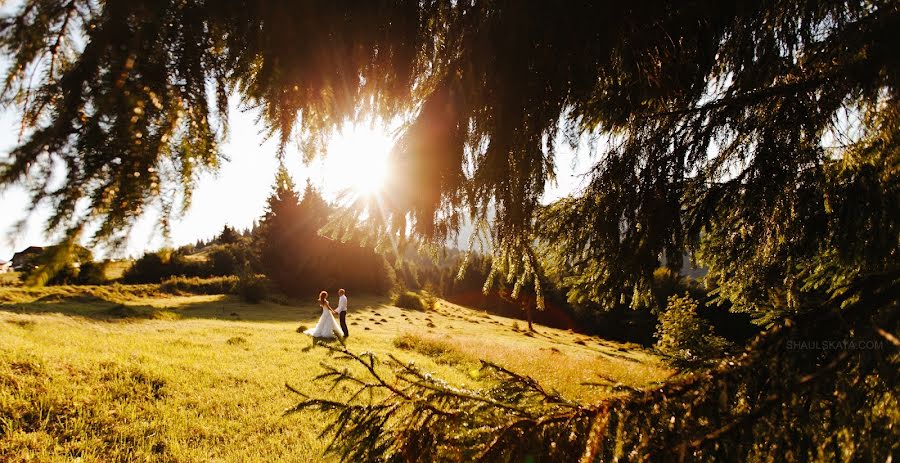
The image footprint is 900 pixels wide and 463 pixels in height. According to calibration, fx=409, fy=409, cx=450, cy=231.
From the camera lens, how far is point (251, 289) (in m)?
26.5

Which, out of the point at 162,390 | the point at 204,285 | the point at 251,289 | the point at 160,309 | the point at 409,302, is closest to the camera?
the point at 162,390

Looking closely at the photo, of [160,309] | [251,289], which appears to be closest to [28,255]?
[160,309]

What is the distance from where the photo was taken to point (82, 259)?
1.15 meters

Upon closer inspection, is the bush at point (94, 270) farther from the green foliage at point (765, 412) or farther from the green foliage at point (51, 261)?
the green foliage at point (765, 412)

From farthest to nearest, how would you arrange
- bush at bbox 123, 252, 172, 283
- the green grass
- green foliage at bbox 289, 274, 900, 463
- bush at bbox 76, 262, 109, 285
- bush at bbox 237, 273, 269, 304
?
→ bush at bbox 123, 252, 172, 283 → bush at bbox 237, 273, 269, 304 → the green grass → green foliage at bbox 289, 274, 900, 463 → bush at bbox 76, 262, 109, 285

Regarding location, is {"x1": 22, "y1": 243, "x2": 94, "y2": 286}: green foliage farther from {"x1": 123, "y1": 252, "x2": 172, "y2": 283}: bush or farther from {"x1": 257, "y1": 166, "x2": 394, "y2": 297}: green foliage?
{"x1": 123, "y1": 252, "x2": 172, "y2": 283}: bush

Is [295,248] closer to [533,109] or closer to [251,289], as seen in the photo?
[251,289]

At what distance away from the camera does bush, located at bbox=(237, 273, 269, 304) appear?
26312 millimetres

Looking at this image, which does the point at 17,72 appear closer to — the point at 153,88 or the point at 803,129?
the point at 153,88

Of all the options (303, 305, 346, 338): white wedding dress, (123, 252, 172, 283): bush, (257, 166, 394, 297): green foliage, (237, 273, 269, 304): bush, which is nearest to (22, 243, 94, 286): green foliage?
(303, 305, 346, 338): white wedding dress

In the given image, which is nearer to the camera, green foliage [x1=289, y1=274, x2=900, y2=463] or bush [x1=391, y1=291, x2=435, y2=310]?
green foliage [x1=289, y1=274, x2=900, y2=463]

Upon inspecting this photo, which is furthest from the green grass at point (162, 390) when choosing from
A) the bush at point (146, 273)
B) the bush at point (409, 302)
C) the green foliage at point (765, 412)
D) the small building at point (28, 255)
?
the bush at point (146, 273)

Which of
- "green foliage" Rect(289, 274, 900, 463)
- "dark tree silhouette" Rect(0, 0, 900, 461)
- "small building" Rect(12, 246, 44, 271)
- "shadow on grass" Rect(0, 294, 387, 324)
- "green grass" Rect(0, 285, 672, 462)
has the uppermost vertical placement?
"dark tree silhouette" Rect(0, 0, 900, 461)

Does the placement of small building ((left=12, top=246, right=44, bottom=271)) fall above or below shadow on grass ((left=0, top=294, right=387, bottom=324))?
above
